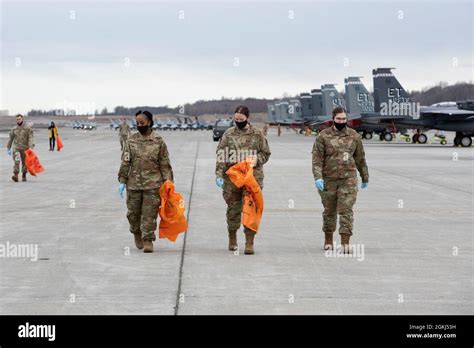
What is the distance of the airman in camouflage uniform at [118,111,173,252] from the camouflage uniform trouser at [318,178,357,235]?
220 cm

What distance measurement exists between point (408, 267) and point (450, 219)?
5.31 metres

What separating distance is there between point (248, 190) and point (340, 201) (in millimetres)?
1255

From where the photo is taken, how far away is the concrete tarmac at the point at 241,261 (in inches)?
325

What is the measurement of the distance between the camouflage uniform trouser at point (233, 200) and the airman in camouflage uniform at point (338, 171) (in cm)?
91

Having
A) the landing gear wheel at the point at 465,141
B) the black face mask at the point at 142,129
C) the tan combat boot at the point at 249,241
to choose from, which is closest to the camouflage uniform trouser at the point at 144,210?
the black face mask at the point at 142,129

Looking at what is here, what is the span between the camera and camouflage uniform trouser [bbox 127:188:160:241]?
37.9 feet

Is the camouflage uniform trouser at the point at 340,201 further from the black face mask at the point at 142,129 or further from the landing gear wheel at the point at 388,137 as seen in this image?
the landing gear wheel at the point at 388,137

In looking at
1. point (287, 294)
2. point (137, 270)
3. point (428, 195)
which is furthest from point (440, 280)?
point (428, 195)

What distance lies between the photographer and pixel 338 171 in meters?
11.6

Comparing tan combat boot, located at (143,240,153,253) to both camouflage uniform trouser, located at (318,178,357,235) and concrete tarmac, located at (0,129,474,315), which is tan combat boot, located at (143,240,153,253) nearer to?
concrete tarmac, located at (0,129,474,315)

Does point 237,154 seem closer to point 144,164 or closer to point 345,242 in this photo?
point 144,164

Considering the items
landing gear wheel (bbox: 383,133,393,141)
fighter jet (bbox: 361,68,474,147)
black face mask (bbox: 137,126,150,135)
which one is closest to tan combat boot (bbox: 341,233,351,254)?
black face mask (bbox: 137,126,150,135)

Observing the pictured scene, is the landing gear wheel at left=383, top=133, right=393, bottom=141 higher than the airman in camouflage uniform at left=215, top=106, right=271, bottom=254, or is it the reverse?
the airman in camouflage uniform at left=215, top=106, right=271, bottom=254
